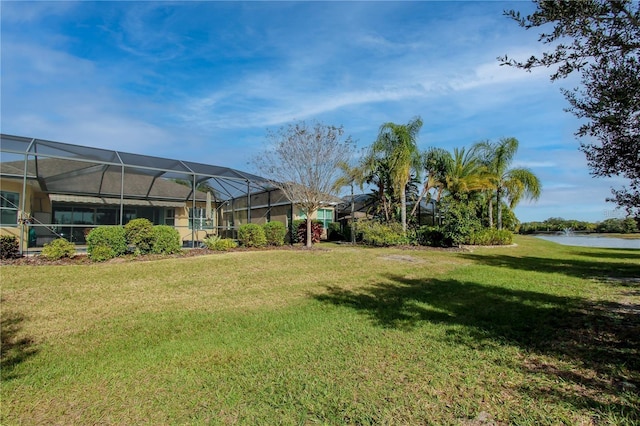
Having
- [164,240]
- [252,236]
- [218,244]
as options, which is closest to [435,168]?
[252,236]

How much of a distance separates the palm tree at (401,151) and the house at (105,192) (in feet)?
19.7

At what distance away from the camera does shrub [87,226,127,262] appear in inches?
388

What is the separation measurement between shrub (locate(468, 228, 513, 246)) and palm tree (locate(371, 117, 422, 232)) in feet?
12.5

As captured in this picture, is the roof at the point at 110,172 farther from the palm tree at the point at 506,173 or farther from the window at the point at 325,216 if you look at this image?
the palm tree at the point at 506,173

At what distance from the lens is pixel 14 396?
10.3 feet

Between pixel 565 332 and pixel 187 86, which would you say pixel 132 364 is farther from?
pixel 187 86

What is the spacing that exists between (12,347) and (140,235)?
7.15 meters

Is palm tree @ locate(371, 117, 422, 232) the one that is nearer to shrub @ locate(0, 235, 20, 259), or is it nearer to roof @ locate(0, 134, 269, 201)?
roof @ locate(0, 134, 269, 201)

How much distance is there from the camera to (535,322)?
15.3ft

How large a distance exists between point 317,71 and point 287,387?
11.5 meters

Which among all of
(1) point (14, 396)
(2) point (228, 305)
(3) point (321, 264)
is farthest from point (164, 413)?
(3) point (321, 264)

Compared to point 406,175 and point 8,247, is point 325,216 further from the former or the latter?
point 8,247

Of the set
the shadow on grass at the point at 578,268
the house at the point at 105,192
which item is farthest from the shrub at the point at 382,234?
the shadow on grass at the point at 578,268

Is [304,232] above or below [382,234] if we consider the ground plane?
above
